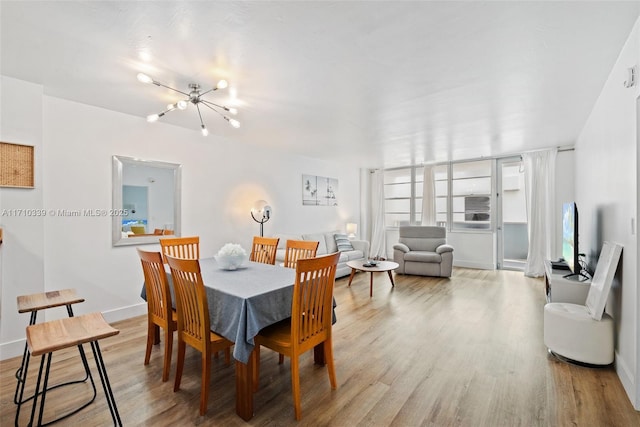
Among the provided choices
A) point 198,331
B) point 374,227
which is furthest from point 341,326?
point 374,227

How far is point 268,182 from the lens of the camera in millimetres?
5172

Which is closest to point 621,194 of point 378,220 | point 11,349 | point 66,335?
point 66,335

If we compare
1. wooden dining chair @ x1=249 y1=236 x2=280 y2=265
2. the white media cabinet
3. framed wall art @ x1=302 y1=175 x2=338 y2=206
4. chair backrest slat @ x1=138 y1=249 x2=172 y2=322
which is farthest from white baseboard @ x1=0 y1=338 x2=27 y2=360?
the white media cabinet

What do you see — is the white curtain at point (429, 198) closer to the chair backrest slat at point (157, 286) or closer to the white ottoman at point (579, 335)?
the white ottoman at point (579, 335)

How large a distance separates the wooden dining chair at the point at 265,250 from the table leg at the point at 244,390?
1516 mm

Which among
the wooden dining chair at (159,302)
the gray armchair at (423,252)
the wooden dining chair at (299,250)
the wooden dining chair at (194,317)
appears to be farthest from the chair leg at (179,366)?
the gray armchair at (423,252)

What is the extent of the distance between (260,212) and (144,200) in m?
1.72

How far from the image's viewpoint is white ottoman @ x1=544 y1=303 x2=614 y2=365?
89.2 inches

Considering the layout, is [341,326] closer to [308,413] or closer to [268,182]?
[308,413]

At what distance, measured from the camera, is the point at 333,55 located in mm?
2129

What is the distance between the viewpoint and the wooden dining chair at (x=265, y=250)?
10.6ft

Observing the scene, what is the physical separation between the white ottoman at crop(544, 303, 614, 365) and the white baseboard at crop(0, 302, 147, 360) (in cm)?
430

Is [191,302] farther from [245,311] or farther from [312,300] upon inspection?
[312,300]

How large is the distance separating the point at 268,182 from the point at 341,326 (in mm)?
2908
